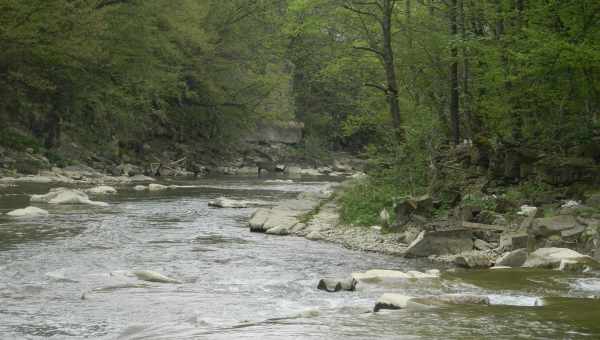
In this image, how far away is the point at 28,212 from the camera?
18766 mm

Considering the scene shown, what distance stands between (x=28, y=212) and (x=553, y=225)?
474 inches

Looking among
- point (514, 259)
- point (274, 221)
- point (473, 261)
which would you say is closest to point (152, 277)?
point (473, 261)

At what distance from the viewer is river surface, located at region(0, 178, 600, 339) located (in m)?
7.74

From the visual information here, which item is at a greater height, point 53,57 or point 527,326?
point 53,57

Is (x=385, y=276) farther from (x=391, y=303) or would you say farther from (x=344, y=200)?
(x=344, y=200)

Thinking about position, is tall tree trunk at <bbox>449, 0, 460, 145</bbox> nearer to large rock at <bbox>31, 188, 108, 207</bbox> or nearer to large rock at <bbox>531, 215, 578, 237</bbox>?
large rock at <bbox>531, 215, 578, 237</bbox>

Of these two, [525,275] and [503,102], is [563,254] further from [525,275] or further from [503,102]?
[503,102]

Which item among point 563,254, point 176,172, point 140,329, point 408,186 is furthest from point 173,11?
point 140,329

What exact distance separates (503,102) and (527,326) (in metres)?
11.8

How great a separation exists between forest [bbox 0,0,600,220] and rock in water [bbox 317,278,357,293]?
7238 mm

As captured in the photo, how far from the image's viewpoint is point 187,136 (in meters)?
48.0

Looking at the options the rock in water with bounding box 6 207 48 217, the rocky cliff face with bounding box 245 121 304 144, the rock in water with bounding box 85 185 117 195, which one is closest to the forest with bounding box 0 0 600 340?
the rock in water with bounding box 6 207 48 217

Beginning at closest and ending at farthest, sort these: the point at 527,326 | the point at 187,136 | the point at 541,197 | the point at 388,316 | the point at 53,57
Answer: the point at 527,326 → the point at 388,316 → the point at 541,197 → the point at 53,57 → the point at 187,136

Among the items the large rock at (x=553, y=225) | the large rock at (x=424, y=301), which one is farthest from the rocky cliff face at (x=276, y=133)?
the large rock at (x=424, y=301)
